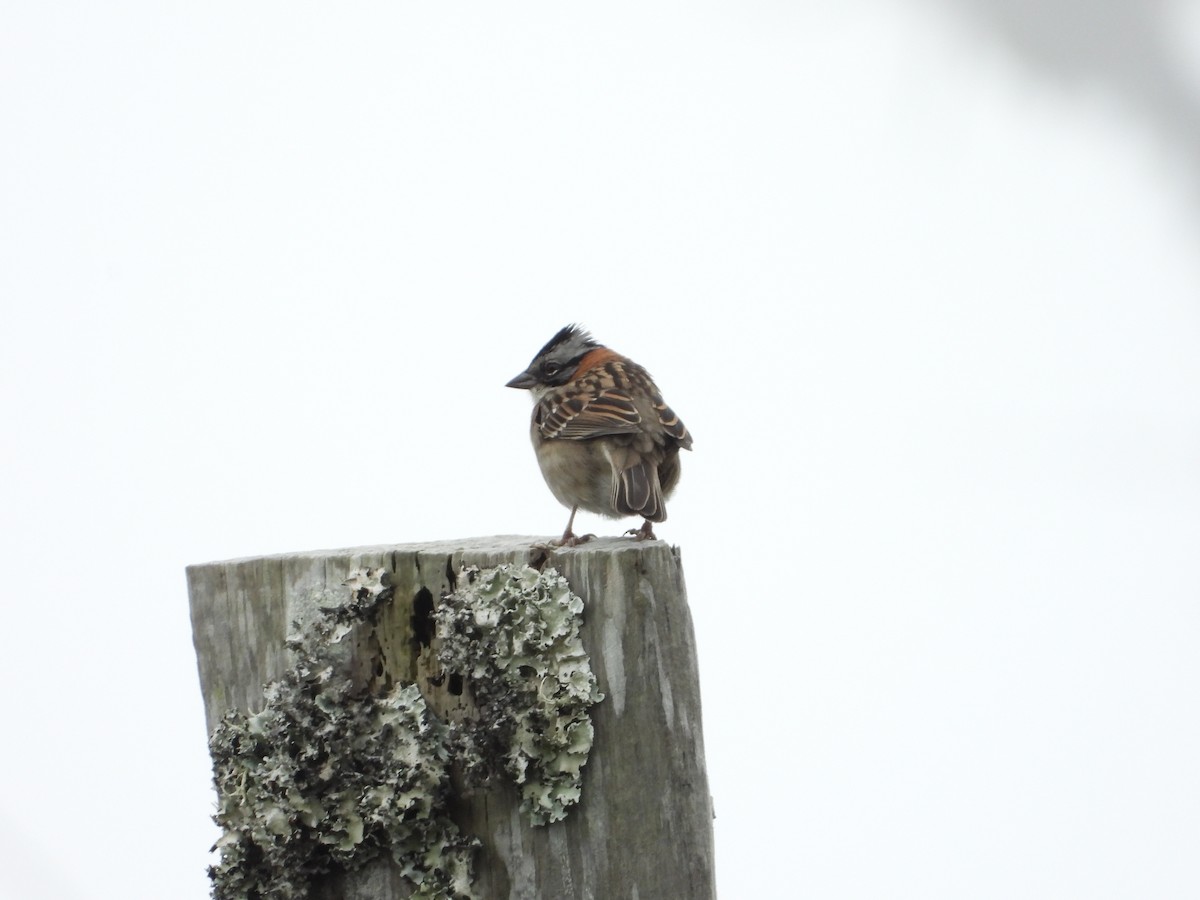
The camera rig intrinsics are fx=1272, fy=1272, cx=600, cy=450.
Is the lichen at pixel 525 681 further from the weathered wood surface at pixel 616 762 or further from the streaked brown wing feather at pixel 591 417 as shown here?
the streaked brown wing feather at pixel 591 417

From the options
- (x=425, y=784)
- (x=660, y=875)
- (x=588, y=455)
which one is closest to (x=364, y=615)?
(x=425, y=784)

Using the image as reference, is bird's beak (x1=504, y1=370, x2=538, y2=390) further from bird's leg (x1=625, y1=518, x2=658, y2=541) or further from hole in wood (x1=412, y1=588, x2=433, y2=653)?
hole in wood (x1=412, y1=588, x2=433, y2=653)

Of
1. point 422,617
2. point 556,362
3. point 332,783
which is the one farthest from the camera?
point 556,362

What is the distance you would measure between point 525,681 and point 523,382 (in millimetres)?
3135

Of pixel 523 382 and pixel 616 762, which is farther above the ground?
pixel 523 382

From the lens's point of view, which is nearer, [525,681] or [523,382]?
[525,681]

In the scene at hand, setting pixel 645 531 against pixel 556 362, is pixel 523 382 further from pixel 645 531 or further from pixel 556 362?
pixel 645 531

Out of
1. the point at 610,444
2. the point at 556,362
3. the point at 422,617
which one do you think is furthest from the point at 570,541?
the point at 556,362

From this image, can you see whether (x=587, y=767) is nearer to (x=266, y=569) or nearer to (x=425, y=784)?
(x=425, y=784)

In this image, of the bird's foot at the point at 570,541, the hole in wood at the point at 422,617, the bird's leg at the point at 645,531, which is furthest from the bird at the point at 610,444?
the hole in wood at the point at 422,617

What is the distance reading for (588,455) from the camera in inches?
203

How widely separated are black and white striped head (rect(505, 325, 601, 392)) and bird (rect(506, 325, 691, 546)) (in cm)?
31

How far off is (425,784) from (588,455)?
7.61 ft

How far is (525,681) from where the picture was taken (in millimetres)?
3021
